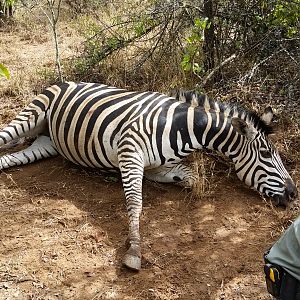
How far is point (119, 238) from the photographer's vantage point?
13.9ft

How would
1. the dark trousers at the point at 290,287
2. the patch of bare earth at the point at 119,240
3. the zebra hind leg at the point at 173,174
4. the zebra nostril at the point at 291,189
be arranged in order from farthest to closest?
the zebra hind leg at the point at 173,174, the zebra nostril at the point at 291,189, the patch of bare earth at the point at 119,240, the dark trousers at the point at 290,287

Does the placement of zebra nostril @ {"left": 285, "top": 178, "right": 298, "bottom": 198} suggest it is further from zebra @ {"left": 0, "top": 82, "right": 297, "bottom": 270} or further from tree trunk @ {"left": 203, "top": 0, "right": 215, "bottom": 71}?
tree trunk @ {"left": 203, "top": 0, "right": 215, "bottom": 71}

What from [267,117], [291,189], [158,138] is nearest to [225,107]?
[267,117]

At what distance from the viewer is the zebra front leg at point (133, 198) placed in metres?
3.84

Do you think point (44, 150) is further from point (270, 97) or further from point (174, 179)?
point (270, 97)

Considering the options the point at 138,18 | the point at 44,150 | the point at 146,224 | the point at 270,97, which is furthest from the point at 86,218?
the point at 138,18

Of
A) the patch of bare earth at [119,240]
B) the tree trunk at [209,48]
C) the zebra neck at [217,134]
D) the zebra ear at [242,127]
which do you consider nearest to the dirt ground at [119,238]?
the patch of bare earth at [119,240]

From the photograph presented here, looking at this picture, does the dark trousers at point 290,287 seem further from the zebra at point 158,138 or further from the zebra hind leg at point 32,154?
the zebra hind leg at point 32,154

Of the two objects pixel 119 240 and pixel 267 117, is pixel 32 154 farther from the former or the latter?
pixel 267 117

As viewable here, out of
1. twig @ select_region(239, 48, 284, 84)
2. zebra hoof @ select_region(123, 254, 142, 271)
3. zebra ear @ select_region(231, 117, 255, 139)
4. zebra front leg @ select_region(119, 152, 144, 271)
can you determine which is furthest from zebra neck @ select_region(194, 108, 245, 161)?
zebra hoof @ select_region(123, 254, 142, 271)

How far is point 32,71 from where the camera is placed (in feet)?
25.7

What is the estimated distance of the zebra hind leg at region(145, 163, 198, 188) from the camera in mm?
4945

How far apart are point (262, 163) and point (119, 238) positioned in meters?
1.55

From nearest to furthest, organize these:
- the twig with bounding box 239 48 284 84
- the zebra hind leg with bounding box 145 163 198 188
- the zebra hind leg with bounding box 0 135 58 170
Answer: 1. the zebra hind leg with bounding box 145 163 198 188
2. the zebra hind leg with bounding box 0 135 58 170
3. the twig with bounding box 239 48 284 84
